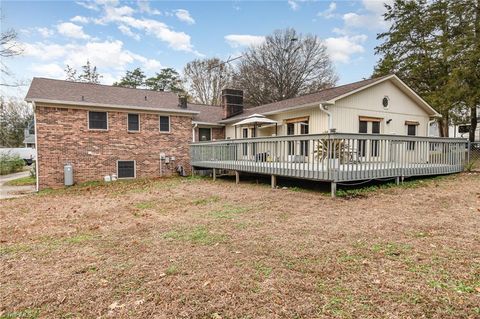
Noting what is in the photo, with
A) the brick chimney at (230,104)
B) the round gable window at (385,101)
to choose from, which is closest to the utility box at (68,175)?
the brick chimney at (230,104)

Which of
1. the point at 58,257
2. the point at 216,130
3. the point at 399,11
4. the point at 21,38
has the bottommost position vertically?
the point at 58,257

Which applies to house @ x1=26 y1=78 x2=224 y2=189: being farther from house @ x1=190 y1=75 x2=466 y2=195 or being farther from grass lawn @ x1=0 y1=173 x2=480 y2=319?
grass lawn @ x1=0 y1=173 x2=480 y2=319

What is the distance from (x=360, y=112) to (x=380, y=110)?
120 cm

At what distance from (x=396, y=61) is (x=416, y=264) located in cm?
2049

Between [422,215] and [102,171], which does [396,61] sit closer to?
[422,215]

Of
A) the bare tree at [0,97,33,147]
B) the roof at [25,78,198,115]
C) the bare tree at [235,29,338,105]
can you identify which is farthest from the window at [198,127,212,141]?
the bare tree at [0,97,33,147]

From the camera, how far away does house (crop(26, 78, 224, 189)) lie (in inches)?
434

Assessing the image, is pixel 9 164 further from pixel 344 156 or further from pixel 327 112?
pixel 344 156

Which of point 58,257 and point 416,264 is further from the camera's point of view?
point 58,257

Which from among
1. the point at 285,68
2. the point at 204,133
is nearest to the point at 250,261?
the point at 204,133

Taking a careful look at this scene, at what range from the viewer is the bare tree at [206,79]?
29.2 meters

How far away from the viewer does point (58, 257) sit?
3568 millimetres

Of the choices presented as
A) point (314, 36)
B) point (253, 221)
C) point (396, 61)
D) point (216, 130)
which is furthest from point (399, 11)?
point (253, 221)

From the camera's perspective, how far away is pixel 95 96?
40.5ft
